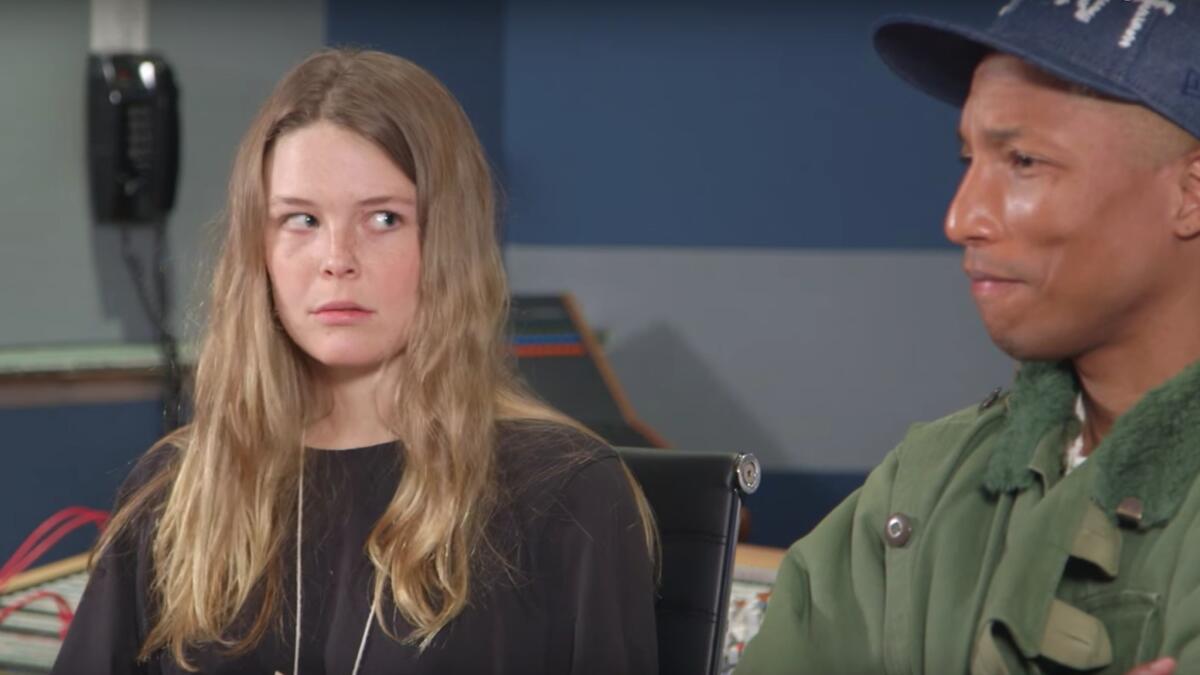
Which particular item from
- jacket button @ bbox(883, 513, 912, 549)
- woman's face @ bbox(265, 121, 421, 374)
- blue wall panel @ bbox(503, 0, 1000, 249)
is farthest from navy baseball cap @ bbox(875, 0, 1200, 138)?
blue wall panel @ bbox(503, 0, 1000, 249)

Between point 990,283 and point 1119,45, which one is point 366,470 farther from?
point 1119,45

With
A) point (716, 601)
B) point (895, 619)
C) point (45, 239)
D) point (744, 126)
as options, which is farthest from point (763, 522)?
point (895, 619)

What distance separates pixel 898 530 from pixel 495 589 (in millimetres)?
434

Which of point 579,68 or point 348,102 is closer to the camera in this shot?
point 348,102

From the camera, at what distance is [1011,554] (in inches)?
50.9

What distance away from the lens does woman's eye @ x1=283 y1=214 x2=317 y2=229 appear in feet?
5.45

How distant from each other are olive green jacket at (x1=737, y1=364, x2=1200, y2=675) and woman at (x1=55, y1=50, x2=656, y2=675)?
0.91 feet

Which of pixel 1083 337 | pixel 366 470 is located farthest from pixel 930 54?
pixel 366 470

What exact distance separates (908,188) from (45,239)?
202cm

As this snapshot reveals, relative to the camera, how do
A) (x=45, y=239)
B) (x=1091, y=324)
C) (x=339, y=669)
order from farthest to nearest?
(x=45, y=239) < (x=339, y=669) < (x=1091, y=324)

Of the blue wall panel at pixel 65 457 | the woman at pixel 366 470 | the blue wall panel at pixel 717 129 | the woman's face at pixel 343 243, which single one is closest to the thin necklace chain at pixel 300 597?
the woman at pixel 366 470

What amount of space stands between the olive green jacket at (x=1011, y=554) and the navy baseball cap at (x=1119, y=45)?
0.21 metres

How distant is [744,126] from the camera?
4203 millimetres

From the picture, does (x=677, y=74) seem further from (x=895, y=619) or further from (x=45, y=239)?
(x=895, y=619)
